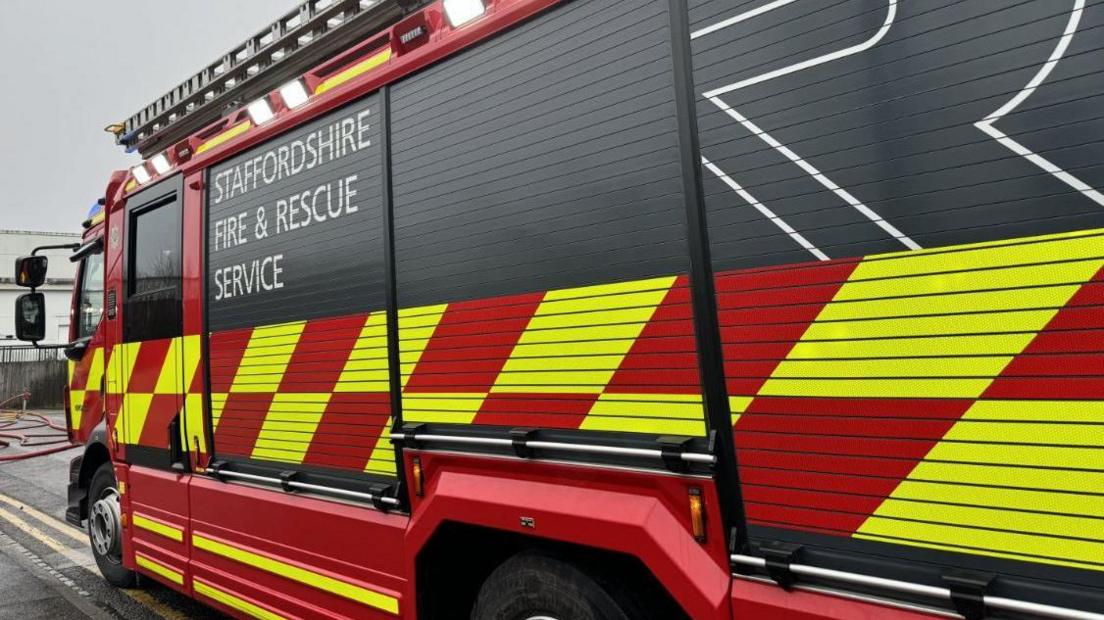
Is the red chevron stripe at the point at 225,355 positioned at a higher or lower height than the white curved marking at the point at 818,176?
lower

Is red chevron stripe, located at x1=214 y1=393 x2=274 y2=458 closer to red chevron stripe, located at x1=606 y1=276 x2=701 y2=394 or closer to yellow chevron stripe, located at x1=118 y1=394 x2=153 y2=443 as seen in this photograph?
Result: yellow chevron stripe, located at x1=118 y1=394 x2=153 y2=443

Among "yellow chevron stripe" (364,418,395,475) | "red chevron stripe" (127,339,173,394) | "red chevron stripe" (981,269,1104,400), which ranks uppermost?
"red chevron stripe" (127,339,173,394)

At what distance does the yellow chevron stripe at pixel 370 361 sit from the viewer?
2.96 meters

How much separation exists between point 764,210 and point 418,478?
1.64 meters

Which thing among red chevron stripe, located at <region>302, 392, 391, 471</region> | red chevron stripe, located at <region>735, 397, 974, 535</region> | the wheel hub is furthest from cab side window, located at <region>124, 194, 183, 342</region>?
red chevron stripe, located at <region>735, 397, 974, 535</region>

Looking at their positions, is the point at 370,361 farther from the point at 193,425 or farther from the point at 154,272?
the point at 154,272

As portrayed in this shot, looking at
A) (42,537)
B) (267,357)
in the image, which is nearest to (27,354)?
(42,537)

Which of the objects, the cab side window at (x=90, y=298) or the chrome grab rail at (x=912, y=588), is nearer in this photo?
the chrome grab rail at (x=912, y=588)

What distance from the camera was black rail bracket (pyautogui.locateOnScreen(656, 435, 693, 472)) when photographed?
1989mm

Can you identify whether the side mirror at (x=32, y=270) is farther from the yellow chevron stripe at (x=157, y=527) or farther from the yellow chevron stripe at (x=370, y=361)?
the yellow chevron stripe at (x=370, y=361)

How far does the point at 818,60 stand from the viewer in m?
1.79

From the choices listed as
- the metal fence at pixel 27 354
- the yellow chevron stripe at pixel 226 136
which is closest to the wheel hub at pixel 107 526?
the yellow chevron stripe at pixel 226 136

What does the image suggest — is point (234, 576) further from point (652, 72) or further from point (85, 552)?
point (85, 552)

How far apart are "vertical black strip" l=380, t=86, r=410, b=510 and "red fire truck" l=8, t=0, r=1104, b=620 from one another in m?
0.01
